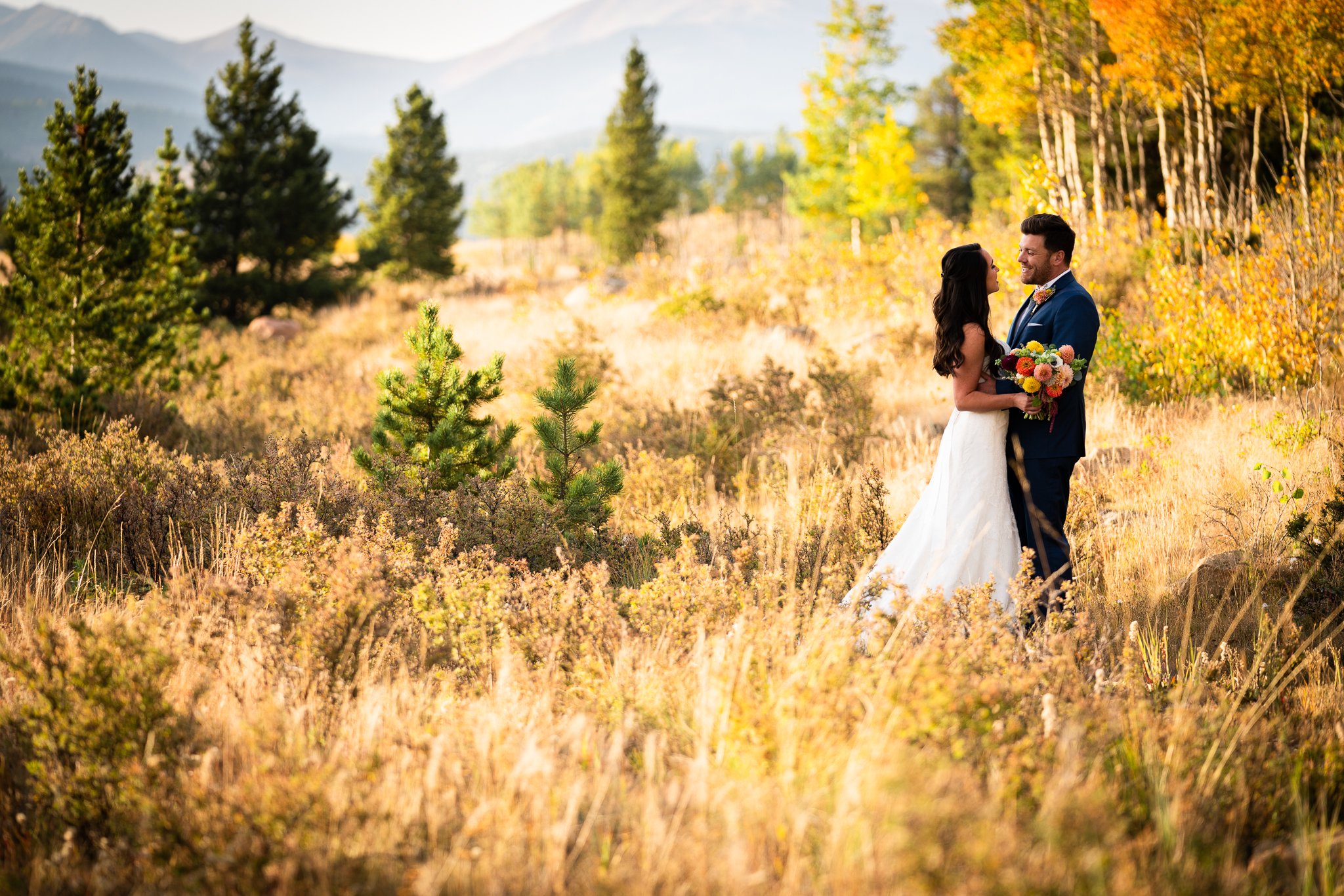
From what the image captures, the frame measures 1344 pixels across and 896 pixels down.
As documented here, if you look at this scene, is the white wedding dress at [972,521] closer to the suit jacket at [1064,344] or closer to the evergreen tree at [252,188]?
the suit jacket at [1064,344]

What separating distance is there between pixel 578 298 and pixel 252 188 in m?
7.76

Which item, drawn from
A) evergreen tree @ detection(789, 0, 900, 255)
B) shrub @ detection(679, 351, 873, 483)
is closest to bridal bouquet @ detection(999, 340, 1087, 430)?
shrub @ detection(679, 351, 873, 483)

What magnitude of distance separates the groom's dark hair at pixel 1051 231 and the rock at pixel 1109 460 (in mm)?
2358

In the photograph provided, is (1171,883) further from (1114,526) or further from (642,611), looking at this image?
(1114,526)

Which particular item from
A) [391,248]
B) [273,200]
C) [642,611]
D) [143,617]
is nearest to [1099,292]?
[642,611]

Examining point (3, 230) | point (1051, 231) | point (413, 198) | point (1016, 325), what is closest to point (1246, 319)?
point (1016, 325)

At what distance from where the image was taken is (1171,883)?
1.80 meters

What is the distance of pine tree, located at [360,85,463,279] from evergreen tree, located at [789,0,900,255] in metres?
12.7

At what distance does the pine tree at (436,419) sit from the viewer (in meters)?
4.79

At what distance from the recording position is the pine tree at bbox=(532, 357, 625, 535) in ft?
14.7

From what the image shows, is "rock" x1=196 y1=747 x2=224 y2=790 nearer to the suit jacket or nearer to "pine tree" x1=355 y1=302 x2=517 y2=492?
"pine tree" x1=355 y1=302 x2=517 y2=492

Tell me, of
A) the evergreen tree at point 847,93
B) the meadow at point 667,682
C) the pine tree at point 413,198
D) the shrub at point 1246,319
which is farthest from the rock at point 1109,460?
the evergreen tree at point 847,93

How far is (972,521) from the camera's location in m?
3.68

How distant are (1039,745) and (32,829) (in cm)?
282
